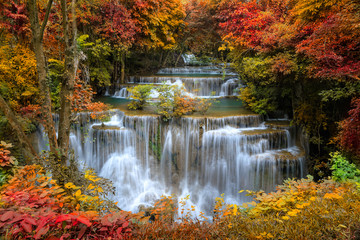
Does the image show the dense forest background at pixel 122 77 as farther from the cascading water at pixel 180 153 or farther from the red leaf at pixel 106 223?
the cascading water at pixel 180 153

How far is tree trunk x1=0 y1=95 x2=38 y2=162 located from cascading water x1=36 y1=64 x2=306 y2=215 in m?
3.32

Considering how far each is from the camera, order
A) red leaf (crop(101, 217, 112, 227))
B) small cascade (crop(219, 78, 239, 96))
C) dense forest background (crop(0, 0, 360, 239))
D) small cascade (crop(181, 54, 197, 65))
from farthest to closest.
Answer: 1. small cascade (crop(181, 54, 197, 65))
2. small cascade (crop(219, 78, 239, 96))
3. dense forest background (crop(0, 0, 360, 239))
4. red leaf (crop(101, 217, 112, 227))

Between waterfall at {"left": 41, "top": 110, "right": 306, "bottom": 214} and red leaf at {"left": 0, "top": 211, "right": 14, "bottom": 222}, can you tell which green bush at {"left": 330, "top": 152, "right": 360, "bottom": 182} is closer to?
waterfall at {"left": 41, "top": 110, "right": 306, "bottom": 214}

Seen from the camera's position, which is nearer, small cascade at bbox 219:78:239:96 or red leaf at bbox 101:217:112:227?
red leaf at bbox 101:217:112:227

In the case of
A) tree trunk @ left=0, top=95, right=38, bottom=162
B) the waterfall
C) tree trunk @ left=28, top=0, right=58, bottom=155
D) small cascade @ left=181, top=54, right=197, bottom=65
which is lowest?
the waterfall

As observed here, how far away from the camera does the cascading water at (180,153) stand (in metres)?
8.28

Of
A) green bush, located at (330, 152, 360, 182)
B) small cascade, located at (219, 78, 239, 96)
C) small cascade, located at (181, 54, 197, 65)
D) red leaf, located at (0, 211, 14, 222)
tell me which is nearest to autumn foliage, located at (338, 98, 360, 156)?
green bush, located at (330, 152, 360, 182)

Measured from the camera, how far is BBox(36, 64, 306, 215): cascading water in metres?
8.28

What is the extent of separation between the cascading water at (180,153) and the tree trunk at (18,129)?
332 centimetres

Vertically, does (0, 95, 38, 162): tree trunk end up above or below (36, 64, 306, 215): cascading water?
above

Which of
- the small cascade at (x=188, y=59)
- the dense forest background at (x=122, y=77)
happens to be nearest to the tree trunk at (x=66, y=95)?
the dense forest background at (x=122, y=77)

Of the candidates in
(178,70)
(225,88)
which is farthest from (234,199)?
(178,70)

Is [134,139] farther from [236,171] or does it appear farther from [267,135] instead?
[267,135]

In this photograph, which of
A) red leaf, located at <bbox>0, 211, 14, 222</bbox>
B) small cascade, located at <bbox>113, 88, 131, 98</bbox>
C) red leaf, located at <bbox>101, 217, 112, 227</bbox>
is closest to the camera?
red leaf, located at <bbox>0, 211, 14, 222</bbox>
